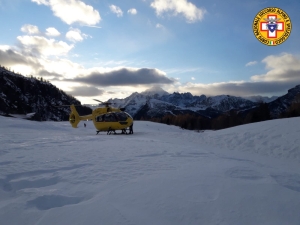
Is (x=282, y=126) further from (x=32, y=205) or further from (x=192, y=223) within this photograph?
(x=32, y=205)

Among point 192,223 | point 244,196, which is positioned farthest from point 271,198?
point 192,223

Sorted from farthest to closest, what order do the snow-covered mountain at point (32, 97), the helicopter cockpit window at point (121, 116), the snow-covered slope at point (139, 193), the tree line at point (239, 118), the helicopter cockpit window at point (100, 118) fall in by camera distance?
1. the snow-covered mountain at point (32, 97)
2. the tree line at point (239, 118)
3. the helicopter cockpit window at point (100, 118)
4. the helicopter cockpit window at point (121, 116)
5. the snow-covered slope at point (139, 193)

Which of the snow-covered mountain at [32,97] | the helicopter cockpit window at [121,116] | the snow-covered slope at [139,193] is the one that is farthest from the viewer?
the snow-covered mountain at [32,97]

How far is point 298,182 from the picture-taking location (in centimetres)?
486

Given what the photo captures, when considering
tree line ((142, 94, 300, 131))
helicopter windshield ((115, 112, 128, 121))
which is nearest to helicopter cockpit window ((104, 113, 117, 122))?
helicopter windshield ((115, 112, 128, 121))

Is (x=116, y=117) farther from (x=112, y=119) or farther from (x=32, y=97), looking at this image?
(x=32, y=97)

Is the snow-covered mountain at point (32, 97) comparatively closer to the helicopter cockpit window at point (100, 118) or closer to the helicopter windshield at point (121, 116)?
the helicopter cockpit window at point (100, 118)

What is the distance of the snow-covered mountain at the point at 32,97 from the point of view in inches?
4267

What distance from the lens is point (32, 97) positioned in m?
125

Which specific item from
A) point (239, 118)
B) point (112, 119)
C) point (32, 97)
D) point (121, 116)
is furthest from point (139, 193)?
point (32, 97)

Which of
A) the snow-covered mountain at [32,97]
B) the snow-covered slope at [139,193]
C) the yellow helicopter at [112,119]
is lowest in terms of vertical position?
the snow-covered slope at [139,193]

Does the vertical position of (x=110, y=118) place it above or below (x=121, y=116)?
below

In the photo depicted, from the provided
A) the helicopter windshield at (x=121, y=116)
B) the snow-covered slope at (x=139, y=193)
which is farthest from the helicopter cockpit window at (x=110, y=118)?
the snow-covered slope at (x=139, y=193)

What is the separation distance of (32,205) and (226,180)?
3.55 meters
